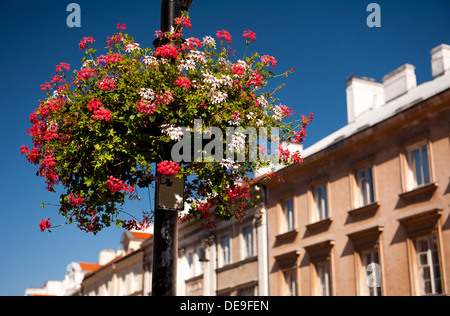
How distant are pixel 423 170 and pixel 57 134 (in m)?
16.2

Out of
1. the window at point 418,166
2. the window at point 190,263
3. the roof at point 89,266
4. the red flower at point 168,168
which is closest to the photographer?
→ the red flower at point 168,168

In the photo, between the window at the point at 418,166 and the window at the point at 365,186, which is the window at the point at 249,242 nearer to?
the window at the point at 365,186

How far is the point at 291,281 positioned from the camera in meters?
25.0

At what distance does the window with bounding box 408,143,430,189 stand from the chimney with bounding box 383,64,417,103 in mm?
4491

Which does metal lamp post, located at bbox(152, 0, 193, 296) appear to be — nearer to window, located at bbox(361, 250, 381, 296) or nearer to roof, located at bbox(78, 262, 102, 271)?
window, located at bbox(361, 250, 381, 296)

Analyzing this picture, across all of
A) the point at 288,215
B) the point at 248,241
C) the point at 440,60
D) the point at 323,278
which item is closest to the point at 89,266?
the point at 248,241

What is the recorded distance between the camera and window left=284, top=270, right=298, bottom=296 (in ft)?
80.9

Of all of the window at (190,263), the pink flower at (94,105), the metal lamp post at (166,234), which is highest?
the window at (190,263)

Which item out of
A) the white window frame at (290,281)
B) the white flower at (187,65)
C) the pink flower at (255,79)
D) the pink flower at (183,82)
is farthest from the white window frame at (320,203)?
the pink flower at (183,82)

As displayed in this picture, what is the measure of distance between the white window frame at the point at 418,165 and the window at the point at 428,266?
6.21ft

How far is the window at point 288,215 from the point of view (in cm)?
2569

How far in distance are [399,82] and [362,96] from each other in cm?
284
